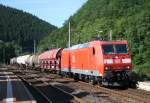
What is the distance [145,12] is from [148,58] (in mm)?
24248

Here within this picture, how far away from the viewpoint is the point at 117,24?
10206 centimetres

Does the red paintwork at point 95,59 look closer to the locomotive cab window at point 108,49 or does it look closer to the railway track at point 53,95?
the locomotive cab window at point 108,49

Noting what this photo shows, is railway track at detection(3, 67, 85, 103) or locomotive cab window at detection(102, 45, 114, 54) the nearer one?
railway track at detection(3, 67, 85, 103)

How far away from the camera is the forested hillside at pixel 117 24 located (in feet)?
265

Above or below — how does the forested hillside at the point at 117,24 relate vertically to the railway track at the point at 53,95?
above

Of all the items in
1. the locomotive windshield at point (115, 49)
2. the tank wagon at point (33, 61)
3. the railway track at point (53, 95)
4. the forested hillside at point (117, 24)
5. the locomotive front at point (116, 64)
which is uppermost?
the forested hillside at point (117, 24)

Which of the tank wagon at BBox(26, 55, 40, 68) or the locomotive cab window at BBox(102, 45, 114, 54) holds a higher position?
the tank wagon at BBox(26, 55, 40, 68)

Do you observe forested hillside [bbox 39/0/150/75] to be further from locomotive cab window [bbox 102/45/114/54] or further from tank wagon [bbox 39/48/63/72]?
locomotive cab window [bbox 102/45/114/54]

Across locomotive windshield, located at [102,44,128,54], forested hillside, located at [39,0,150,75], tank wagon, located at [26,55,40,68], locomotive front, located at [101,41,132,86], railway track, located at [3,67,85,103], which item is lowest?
railway track, located at [3,67,85,103]

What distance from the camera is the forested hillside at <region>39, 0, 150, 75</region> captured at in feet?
265

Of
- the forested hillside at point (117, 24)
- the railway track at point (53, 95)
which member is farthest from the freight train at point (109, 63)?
the forested hillside at point (117, 24)

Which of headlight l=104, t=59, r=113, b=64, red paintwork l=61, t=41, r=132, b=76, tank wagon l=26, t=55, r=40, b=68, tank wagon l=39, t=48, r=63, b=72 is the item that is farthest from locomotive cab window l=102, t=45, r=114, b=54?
tank wagon l=26, t=55, r=40, b=68

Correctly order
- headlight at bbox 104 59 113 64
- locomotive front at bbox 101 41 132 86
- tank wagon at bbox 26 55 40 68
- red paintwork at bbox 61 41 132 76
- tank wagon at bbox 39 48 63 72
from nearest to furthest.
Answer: locomotive front at bbox 101 41 132 86, headlight at bbox 104 59 113 64, red paintwork at bbox 61 41 132 76, tank wagon at bbox 39 48 63 72, tank wagon at bbox 26 55 40 68

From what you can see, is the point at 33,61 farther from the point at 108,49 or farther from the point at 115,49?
the point at 115,49
